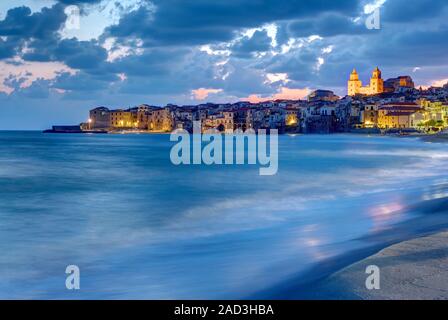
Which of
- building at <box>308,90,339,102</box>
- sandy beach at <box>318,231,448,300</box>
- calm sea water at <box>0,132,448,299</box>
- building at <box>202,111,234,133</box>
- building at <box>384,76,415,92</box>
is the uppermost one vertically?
building at <box>384,76,415,92</box>

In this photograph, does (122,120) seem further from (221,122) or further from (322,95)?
(322,95)

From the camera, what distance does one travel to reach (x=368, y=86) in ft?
594

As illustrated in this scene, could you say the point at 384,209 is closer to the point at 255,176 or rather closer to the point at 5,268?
the point at 5,268

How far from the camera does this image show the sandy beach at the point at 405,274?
16.3 ft

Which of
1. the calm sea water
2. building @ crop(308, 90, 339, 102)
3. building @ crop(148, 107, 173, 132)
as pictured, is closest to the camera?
the calm sea water

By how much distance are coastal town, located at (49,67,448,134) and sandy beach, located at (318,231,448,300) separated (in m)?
102

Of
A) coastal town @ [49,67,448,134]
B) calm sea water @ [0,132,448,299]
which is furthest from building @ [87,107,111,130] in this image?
calm sea water @ [0,132,448,299]

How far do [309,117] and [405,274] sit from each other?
127 meters

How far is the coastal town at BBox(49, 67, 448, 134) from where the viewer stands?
11406 cm

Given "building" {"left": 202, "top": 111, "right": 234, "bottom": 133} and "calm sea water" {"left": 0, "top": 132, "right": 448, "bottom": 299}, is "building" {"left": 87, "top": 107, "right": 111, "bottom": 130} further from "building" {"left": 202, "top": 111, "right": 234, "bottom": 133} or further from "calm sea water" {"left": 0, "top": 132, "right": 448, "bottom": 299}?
"calm sea water" {"left": 0, "top": 132, "right": 448, "bottom": 299}

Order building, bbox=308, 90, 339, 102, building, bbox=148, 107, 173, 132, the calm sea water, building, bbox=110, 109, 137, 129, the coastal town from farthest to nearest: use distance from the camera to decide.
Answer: building, bbox=308, 90, 339, 102, building, bbox=110, 109, 137, 129, building, bbox=148, 107, 173, 132, the coastal town, the calm sea water

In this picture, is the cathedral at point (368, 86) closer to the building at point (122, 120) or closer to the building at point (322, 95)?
the building at point (322, 95)

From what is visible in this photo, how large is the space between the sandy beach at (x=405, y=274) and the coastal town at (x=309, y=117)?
102 m

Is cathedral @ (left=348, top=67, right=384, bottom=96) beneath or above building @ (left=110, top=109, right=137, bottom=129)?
above
